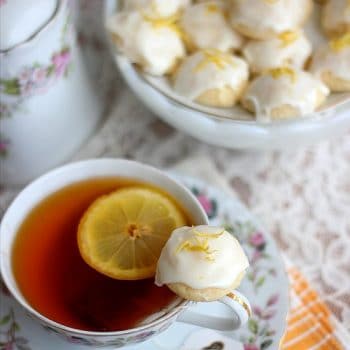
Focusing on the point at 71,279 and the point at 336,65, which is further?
the point at 336,65

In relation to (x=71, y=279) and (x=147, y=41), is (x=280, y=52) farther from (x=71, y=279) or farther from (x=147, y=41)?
(x=71, y=279)

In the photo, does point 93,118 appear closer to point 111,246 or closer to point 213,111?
point 213,111

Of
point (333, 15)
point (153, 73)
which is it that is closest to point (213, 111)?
point (153, 73)

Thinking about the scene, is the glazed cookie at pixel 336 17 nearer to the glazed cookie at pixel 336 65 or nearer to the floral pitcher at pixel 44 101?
the glazed cookie at pixel 336 65

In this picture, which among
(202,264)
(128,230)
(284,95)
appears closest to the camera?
(202,264)

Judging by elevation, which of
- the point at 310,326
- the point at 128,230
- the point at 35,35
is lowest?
the point at 310,326

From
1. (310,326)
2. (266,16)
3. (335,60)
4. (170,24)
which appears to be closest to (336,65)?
(335,60)

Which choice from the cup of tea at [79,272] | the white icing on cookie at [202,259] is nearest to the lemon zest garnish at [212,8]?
the cup of tea at [79,272]
